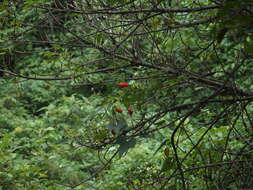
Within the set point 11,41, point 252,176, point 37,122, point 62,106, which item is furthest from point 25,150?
point 252,176

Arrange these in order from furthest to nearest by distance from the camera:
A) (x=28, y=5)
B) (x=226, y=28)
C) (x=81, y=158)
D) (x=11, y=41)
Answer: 1. (x=81, y=158)
2. (x=11, y=41)
3. (x=28, y=5)
4. (x=226, y=28)

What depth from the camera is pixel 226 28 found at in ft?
5.08

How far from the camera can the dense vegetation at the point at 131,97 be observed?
7.38ft

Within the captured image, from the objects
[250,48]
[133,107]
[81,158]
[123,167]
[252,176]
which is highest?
[250,48]

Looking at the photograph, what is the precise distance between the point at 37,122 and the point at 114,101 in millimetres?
4721

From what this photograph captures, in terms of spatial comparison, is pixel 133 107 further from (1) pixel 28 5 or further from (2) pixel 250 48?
(2) pixel 250 48

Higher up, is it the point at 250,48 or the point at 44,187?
the point at 250,48

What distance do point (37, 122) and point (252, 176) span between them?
4.87 m

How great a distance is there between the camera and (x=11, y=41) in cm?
275

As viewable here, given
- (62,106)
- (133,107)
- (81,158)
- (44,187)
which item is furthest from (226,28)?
(62,106)

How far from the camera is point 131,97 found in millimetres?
2080

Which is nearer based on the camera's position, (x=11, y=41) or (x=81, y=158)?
(x=11, y=41)

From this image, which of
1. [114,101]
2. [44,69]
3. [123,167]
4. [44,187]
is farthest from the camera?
[44,69]

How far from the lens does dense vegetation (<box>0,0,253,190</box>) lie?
A: 2.25 meters
